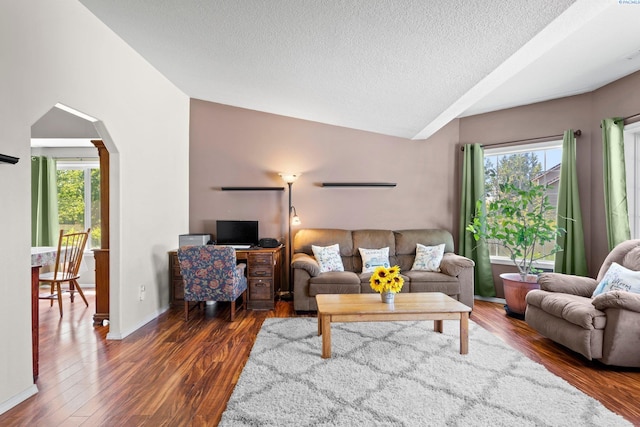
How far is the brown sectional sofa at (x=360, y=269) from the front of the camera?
404cm

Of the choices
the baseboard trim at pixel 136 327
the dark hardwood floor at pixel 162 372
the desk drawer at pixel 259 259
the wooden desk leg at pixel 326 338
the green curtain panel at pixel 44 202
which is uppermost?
the green curtain panel at pixel 44 202

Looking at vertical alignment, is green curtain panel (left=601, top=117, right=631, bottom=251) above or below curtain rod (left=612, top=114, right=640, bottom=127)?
below

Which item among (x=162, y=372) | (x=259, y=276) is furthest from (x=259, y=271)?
(x=162, y=372)

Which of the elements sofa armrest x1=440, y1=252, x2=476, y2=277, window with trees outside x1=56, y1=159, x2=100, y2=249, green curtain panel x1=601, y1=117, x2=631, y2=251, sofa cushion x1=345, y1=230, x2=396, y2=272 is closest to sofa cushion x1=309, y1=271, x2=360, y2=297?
sofa cushion x1=345, y1=230, x2=396, y2=272

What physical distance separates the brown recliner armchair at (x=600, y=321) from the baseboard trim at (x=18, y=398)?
3877 mm

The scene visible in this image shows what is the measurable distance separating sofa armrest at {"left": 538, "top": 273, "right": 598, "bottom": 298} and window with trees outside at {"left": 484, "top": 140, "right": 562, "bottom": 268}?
116 cm

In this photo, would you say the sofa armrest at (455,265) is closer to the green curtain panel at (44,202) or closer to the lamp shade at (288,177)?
the lamp shade at (288,177)

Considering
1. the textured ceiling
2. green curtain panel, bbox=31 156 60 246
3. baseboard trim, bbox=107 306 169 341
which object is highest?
the textured ceiling

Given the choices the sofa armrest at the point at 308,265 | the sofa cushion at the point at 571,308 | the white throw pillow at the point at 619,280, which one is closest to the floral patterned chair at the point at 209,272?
the sofa armrest at the point at 308,265

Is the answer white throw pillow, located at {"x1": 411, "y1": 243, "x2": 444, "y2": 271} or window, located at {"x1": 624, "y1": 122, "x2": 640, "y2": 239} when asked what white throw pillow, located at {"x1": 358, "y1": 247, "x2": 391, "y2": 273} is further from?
window, located at {"x1": 624, "y1": 122, "x2": 640, "y2": 239}

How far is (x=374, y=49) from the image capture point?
2812 millimetres

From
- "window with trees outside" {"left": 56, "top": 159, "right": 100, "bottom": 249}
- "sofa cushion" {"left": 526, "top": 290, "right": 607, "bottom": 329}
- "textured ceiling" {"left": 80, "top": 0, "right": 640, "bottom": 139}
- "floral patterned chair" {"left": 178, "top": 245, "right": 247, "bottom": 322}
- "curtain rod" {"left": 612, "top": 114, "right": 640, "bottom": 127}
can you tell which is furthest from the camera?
"window with trees outside" {"left": 56, "top": 159, "right": 100, "bottom": 249}

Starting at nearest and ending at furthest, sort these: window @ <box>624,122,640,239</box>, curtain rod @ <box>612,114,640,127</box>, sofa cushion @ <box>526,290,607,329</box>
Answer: sofa cushion @ <box>526,290,607,329</box> → curtain rod @ <box>612,114,640,127</box> → window @ <box>624,122,640,239</box>

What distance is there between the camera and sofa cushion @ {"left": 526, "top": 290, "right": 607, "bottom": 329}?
2.61 metres
